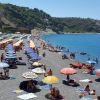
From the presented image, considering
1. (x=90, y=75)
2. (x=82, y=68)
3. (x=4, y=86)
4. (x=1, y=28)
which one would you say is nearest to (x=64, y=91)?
(x=4, y=86)

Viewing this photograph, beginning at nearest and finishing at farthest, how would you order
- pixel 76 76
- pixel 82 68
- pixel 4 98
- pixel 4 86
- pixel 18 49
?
pixel 4 98
pixel 4 86
pixel 76 76
pixel 82 68
pixel 18 49

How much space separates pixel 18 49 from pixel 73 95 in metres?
37.0

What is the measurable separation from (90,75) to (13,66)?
959cm

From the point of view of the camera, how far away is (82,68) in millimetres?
45281

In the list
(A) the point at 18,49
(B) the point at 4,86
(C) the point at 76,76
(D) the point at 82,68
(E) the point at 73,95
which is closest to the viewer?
(E) the point at 73,95

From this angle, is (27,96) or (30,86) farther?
(30,86)

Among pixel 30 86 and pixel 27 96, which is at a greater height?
pixel 30 86

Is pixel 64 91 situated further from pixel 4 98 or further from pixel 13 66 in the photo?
pixel 13 66

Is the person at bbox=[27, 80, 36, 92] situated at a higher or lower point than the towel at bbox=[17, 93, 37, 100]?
higher

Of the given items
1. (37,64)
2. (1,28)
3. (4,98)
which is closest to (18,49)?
(37,64)

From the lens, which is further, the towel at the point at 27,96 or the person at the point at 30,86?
the person at the point at 30,86

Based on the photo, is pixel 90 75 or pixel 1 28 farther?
pixel 1 28

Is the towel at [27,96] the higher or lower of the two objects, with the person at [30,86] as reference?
lower

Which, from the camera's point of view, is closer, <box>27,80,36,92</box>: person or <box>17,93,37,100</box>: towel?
<box>17,93,37,100</box>: towel
